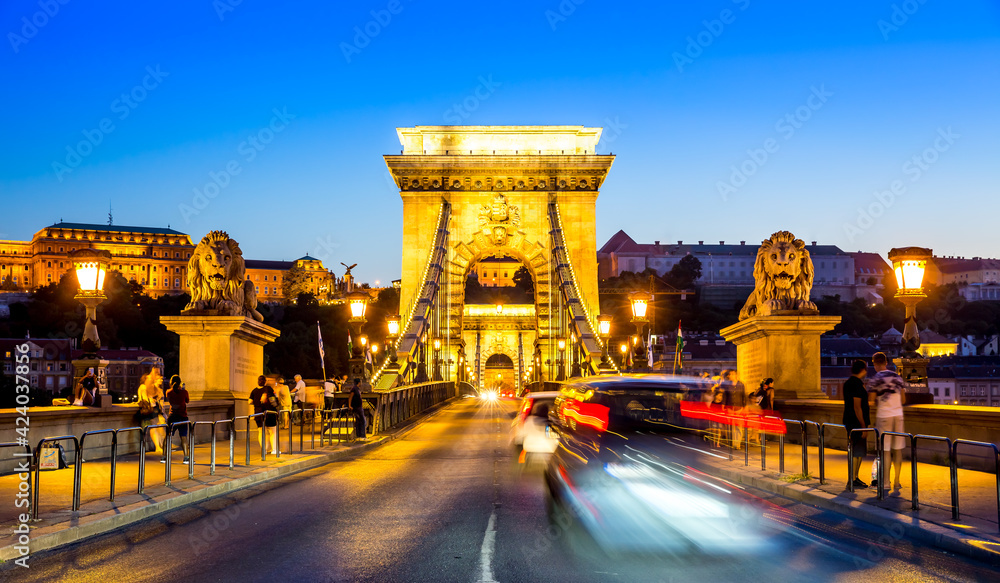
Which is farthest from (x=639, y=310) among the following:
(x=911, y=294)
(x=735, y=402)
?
(x=735, y=402)

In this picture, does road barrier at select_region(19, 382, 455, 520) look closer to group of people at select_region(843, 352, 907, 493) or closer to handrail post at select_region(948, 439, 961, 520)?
handrail post at select_region(948, 439, 961, 520)

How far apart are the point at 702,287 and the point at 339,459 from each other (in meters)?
152

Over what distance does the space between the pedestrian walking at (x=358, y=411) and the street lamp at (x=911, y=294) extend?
1203 cm

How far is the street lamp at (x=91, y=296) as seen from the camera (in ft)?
55.4

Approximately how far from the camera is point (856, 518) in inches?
412

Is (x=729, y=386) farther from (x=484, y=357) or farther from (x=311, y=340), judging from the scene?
(x=311, y=340)

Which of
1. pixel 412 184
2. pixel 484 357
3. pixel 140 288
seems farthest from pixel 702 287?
pixel 412 184

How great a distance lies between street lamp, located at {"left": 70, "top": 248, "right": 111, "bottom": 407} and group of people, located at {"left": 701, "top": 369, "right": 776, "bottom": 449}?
417 inches

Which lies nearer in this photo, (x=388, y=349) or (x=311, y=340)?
(x=388, y=349)

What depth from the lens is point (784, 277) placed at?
20.5 meters

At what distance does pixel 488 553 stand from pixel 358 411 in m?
14.7

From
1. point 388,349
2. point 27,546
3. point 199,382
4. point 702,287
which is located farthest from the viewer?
point 702,287

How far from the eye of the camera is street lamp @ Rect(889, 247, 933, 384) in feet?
49.3

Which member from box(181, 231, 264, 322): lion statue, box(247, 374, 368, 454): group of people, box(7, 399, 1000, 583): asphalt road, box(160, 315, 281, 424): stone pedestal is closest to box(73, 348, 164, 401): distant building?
box(247, 374, 368, 454): group of people
